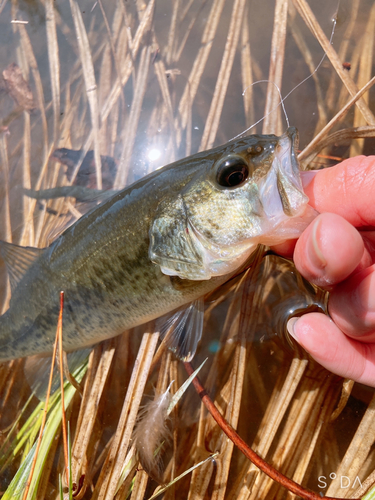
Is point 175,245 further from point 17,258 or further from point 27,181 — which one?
point 27,181

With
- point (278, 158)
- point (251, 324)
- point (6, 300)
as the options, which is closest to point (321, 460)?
point (251, 324)

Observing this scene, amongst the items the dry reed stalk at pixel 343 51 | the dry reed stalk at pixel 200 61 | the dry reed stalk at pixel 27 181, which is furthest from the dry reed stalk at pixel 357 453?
the dry reed stalk at pixel 27 181

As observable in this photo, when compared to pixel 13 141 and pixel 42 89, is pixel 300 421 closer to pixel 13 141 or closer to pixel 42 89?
pixel 13 141

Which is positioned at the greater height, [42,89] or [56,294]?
[42,89]

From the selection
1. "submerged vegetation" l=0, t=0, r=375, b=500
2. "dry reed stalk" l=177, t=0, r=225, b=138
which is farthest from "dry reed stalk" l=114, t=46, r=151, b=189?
"dry reed stalk" l=177, t=0, r=225, b=138

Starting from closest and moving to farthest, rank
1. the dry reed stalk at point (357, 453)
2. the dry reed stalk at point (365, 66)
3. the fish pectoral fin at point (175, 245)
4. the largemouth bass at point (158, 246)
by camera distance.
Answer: the largemouth bass at point (158, 246), the fish pectoral fin at point (175, 245), the dry reed stalk at point (357, 453), the dry reed stalk at point (365, 66)

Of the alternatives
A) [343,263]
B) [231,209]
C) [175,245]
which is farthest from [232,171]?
[343,263]

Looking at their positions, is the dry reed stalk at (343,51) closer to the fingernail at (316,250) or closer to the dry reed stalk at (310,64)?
the dry reed stalk at (310,64)

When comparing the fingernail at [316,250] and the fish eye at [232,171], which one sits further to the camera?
the fish eye at [232,171]
